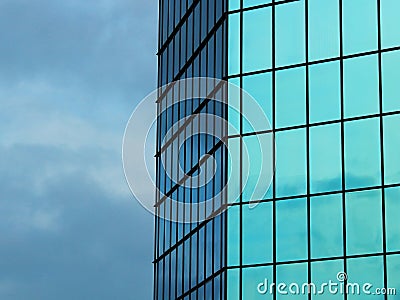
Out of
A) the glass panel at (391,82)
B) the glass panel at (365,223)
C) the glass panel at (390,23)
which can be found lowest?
the glass panel at (365,223)

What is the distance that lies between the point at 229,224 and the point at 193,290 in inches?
213

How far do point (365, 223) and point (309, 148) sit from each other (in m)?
3.86

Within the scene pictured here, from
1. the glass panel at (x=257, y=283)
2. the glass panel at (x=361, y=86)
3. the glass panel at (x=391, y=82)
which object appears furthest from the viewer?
the glass panel at (x=257, y=283)

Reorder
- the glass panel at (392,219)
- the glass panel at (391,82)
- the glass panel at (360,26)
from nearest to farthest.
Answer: the glass panel at (392,219)
the glass panel at (391,82)
the glass panel at (360,26)

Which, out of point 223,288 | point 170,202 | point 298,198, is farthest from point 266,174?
point 170,202

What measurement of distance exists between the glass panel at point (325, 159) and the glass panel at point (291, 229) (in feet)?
3.09

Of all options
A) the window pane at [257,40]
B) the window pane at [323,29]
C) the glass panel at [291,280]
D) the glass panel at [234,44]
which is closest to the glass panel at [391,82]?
the window pane at [323,29]

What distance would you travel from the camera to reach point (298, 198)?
46.4 meters

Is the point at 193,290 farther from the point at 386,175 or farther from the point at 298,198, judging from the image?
the point at 386,175

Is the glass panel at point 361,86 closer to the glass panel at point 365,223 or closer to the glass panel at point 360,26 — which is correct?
the glass panel at point 360,26

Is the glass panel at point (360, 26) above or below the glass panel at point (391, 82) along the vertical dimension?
above

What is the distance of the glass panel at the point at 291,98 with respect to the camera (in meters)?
47.4

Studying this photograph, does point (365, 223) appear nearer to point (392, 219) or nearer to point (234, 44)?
point (392, 219)

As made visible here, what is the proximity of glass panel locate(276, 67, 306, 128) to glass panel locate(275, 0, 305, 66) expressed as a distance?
1.78 ft
